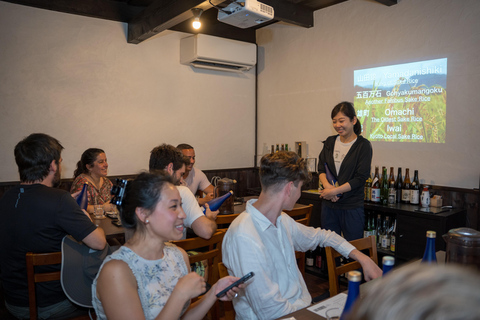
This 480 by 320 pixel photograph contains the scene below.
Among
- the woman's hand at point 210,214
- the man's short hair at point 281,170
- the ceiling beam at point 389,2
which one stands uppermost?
the ceiling beam at point 389,2

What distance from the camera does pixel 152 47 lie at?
4832 millimetres

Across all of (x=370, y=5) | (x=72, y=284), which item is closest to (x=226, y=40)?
(x=370, y=5)

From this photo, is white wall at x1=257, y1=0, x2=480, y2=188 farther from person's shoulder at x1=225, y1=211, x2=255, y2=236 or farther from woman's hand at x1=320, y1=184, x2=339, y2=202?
person's shoulder at x1=225, y1=211, x2=255, y2=236

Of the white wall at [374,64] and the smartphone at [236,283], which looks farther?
the white wall at [374,64]

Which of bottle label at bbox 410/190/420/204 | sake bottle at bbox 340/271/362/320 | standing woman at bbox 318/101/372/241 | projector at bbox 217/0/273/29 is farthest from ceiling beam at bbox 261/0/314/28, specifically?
sake bottle at bbox 340/271/362/320

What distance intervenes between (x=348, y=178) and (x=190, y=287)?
2.34 m

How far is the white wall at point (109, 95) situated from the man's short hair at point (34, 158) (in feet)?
6.82

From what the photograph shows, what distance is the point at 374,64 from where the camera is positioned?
13.6 feet

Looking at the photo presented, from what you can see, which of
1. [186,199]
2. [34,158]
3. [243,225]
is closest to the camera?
[243,225]

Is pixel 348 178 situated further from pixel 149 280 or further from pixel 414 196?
pixel 149 280

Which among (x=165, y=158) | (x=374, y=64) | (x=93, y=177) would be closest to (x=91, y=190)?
(x=93, y=177)

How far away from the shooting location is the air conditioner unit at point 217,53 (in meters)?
4.86

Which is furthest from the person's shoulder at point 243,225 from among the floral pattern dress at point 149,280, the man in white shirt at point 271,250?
the floral pattern dress at point 149,280

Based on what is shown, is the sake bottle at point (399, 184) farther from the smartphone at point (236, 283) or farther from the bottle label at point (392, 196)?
the smartphone at point (236, 283)
